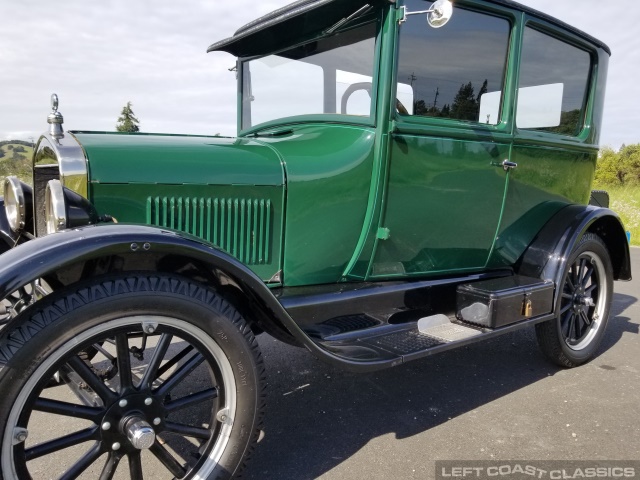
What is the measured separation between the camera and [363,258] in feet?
8.61

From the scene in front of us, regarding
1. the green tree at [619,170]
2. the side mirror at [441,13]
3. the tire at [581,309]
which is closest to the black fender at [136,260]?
the side mirror at [441,13]

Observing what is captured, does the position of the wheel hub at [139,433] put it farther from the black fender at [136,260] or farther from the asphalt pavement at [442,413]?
the asphalt pavement at [442,413]

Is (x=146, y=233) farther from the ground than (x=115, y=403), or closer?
farther from the ground

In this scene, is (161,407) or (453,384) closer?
(161,407)

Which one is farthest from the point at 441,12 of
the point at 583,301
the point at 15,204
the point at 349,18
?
the point at 583,301

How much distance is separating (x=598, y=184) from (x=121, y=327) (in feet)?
60.9

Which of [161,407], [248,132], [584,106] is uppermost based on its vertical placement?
[584,106]

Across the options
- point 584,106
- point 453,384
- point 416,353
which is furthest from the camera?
point 584,106

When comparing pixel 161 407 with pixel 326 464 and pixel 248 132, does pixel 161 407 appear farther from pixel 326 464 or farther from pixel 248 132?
pixel 248 132

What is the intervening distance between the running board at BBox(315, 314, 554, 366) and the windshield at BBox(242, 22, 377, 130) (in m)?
1.09

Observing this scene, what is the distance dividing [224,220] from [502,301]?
1.48m

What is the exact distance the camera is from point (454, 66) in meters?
2.73

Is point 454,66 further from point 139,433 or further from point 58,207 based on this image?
point 139,433

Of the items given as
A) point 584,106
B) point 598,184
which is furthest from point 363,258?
point 598,184
